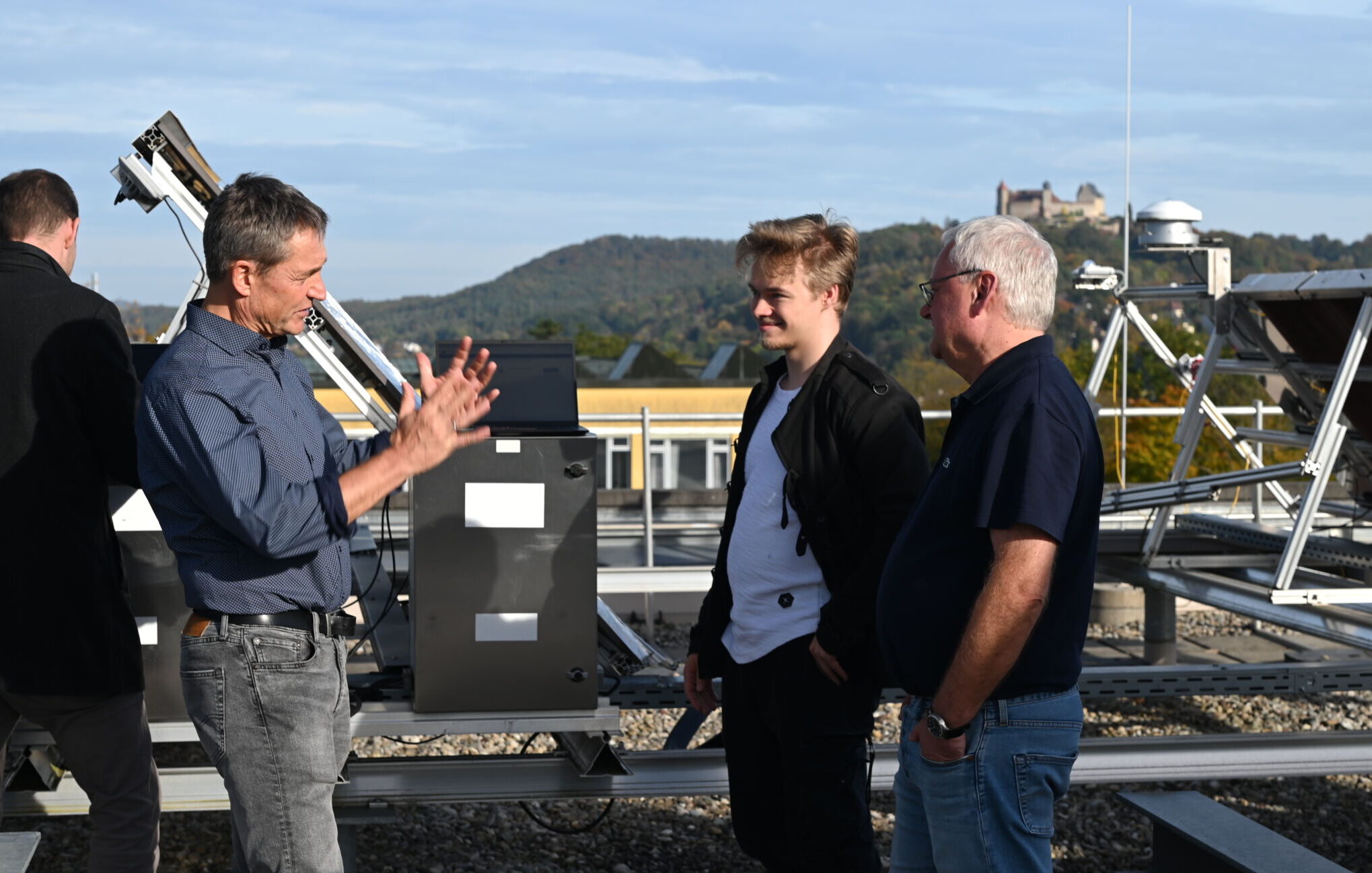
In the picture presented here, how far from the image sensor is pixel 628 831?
16.6ft

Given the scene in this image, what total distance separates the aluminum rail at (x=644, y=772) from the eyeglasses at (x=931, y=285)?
5.85ft

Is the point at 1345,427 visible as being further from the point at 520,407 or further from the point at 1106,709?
the point at 520,407

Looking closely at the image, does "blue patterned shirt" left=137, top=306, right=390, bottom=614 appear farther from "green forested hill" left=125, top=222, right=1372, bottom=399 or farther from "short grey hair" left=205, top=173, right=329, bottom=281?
"green forested hill" left=125, top=222, right=1372, bottom=399

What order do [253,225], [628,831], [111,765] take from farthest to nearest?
[628,831] < [111,765] < [253,225]

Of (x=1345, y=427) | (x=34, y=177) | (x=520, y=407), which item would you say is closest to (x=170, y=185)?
(x=34, y=177)

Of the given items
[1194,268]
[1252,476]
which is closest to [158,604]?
[1252,476]

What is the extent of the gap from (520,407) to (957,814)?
1650 millimetres

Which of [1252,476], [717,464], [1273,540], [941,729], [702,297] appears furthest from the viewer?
[702,297]

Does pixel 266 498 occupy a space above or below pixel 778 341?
below

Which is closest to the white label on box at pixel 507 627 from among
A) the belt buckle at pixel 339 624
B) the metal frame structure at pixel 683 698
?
the metal frame structure at pixel 683 698

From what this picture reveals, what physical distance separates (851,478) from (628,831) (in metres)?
2.56

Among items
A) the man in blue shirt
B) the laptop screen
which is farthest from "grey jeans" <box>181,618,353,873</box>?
the laptop screen

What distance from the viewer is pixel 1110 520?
27.0ft

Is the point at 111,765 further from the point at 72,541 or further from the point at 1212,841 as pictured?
the point at 1212,841
